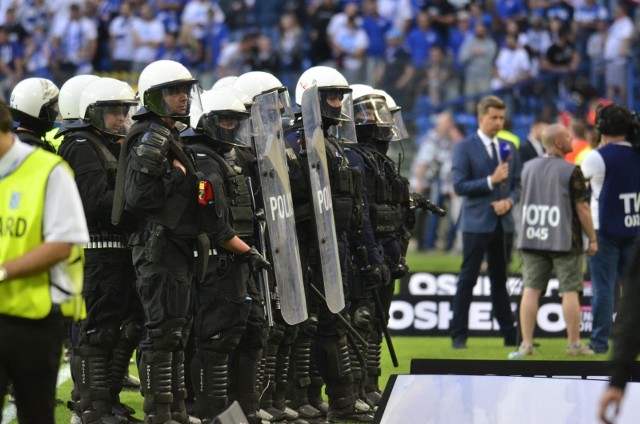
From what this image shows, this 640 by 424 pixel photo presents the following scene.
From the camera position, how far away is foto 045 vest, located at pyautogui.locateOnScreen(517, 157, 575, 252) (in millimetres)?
13812

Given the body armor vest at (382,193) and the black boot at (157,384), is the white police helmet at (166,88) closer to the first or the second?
the black boot at (157,384)

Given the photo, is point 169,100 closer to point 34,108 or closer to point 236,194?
point 236,194

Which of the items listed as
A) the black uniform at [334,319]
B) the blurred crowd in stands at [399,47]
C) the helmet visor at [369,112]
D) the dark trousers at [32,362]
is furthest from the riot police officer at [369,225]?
the blurred crowd in stands at [399,47]

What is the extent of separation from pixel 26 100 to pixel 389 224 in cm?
301

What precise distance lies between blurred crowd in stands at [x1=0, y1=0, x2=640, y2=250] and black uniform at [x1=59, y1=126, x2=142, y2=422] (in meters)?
12.7

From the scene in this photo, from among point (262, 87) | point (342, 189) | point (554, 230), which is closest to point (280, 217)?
point (342, 189)

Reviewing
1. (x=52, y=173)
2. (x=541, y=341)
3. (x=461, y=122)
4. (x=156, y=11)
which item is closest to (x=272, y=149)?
(x=52, y=173)

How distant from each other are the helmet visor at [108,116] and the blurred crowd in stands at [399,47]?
12315mm

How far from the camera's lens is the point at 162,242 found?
872 centimetres

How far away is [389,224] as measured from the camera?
11375 mm

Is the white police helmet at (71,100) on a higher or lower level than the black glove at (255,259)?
higher

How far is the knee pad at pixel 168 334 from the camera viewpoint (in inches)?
344

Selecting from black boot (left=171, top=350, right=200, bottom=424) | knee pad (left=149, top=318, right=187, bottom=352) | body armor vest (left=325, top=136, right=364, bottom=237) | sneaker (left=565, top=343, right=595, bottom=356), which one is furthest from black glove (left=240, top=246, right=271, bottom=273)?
sneaker (left=565, top=343, right=595, bottom=356)

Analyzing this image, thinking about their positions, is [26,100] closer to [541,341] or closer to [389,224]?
[389,224]
